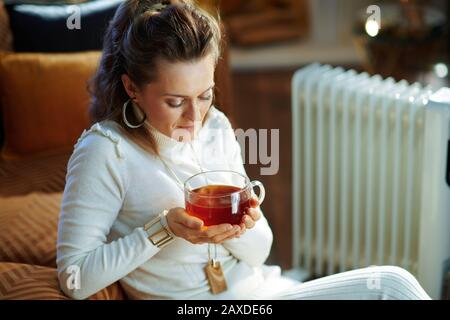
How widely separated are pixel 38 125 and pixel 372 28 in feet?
5.37

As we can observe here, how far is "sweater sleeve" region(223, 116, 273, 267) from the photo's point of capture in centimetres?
121

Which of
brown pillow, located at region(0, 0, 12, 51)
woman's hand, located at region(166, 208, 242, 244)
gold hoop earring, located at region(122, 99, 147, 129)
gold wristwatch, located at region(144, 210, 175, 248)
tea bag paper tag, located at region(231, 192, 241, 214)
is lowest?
gold wristwatch, located at region(144, 210, 175, 248)

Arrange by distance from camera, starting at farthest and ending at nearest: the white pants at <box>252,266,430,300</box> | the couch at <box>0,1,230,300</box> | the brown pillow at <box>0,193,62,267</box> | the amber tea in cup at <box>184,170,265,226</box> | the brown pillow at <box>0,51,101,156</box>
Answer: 1. the brown pillow at <box>0,51,101,156</box>
2. the couch at <box>0,1,230,300</box>
3. the brown pillow at <box>0,193,62,267</box>
4. the white pants at <box>252,266,430,300</box>
5. the amber tea in cup at <box>184,170,265,226</box>

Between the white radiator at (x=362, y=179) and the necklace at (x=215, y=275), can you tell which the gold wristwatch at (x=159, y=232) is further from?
the white radiator at (x=362, y=179)

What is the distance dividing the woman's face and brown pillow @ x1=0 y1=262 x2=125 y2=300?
317mm

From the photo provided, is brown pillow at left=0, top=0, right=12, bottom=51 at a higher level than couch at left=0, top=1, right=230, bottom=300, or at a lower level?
higher

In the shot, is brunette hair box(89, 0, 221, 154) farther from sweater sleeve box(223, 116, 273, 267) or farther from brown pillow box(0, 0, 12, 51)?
brown pillow box(0, 0, 12, 51)

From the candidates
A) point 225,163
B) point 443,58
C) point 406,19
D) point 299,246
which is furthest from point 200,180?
point 443,58

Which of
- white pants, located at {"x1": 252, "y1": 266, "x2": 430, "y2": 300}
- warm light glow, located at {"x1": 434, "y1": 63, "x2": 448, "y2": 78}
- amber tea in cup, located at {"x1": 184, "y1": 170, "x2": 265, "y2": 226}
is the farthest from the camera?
warm light glow, located at {"x1": 434, "y1": 63, "x2": 448, "y2": 78}

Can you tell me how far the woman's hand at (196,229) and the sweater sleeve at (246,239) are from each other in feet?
0.60

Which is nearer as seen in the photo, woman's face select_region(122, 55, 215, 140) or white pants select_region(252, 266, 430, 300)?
woman's face select_region(122, 55, 215, 140)

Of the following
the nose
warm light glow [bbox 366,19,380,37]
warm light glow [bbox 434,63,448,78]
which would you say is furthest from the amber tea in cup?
warm light glow [bbox 434,63,448,78]

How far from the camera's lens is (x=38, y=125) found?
5.57 ft
